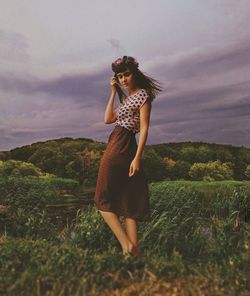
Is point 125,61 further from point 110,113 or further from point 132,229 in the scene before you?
point 132,229

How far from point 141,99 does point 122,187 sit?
898 millimetres

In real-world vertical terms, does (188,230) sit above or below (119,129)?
below

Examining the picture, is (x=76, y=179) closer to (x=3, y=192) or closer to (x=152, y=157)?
(x=152, y=157)

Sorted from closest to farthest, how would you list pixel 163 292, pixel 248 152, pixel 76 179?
pixel 163 292 < pixel 76 179 < pixel 248 152

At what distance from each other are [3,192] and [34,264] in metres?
5.50

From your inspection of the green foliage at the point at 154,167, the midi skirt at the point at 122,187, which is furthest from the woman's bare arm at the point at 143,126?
the green foliage at the point at 154,167

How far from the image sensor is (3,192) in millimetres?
9992

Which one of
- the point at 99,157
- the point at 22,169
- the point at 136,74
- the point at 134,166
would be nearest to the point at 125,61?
the point at 136,74

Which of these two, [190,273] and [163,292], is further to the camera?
[190,273]

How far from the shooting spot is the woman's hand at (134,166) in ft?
18.0

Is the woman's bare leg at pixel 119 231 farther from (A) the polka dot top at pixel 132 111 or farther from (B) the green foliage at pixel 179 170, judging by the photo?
(B) the green foliage at pixel 179 170

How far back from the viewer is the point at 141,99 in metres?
5.67

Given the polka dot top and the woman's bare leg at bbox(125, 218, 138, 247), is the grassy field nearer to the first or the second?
the woman's bare leg at bbox(125, 218, 138, 247)

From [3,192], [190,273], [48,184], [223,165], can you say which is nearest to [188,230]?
[190,273]
